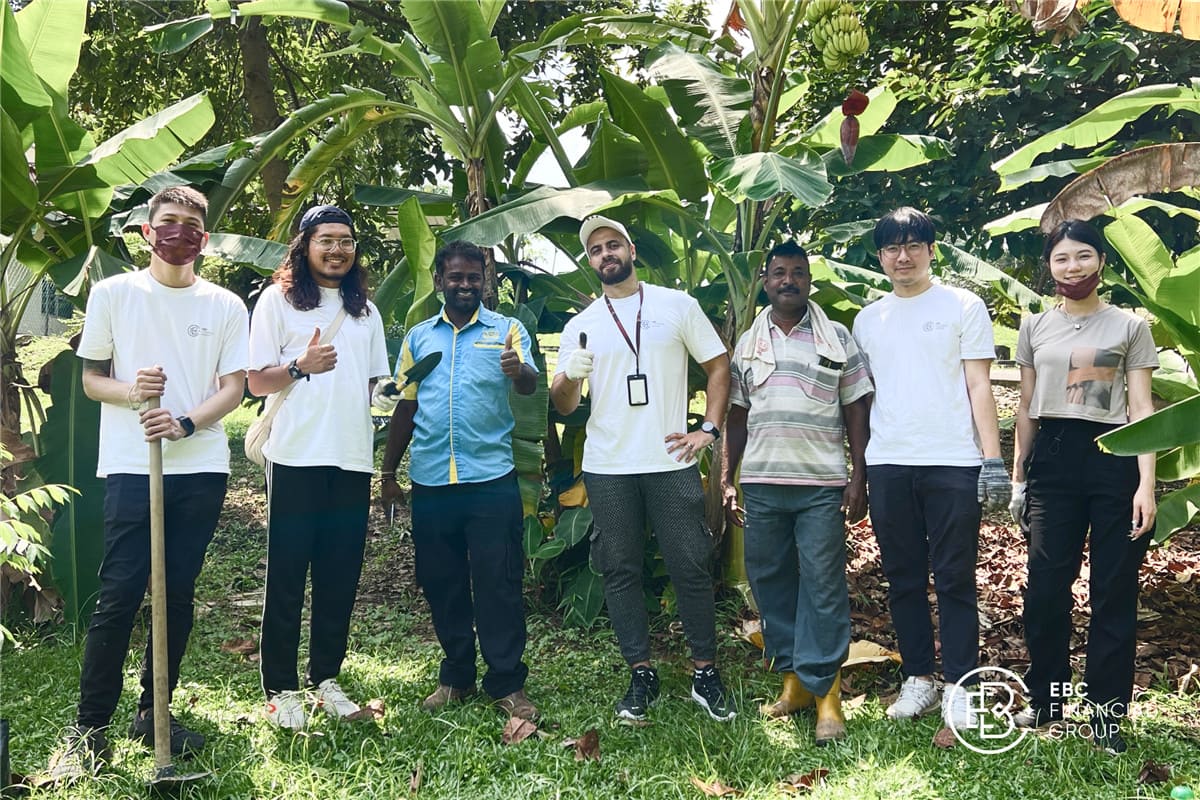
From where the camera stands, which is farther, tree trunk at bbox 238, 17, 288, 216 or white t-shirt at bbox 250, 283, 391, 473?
tree trunk at bbox 238, 17, 288, 216

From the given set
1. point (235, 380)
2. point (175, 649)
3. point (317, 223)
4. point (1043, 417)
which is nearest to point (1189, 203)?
point (1043, 417)

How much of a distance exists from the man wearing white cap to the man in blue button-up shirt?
309 millimetres

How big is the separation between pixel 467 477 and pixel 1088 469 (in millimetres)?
2256

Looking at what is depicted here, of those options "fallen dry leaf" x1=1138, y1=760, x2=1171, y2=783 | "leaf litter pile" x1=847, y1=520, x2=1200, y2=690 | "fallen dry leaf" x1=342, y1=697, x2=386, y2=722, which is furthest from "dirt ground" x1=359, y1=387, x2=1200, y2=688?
"fallen dry leaf" x1=342, y1=697, x2=386, y2=722

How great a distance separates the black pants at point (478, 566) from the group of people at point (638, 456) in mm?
10

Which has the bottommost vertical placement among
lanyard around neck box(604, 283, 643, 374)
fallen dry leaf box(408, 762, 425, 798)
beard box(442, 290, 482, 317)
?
fallen dry leaf box(408, 762, 425, 798)

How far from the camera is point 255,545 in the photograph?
7.16m

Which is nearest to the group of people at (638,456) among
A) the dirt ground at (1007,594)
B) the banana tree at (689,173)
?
the banana tree at (689,173)

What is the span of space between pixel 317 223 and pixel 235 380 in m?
0.67

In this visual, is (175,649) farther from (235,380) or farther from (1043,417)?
(1043,417)

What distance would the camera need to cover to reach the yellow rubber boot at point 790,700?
3.92 m

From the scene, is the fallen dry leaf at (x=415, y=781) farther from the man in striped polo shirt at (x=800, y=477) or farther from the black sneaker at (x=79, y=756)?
the man in striped polo shirt at (x=800, y=477)

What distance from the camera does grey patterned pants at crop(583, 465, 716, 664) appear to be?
3.89 meters

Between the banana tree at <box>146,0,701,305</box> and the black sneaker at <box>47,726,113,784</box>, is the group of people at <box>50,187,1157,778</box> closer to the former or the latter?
the black sneaker at <box>47,726,113,784</box>
